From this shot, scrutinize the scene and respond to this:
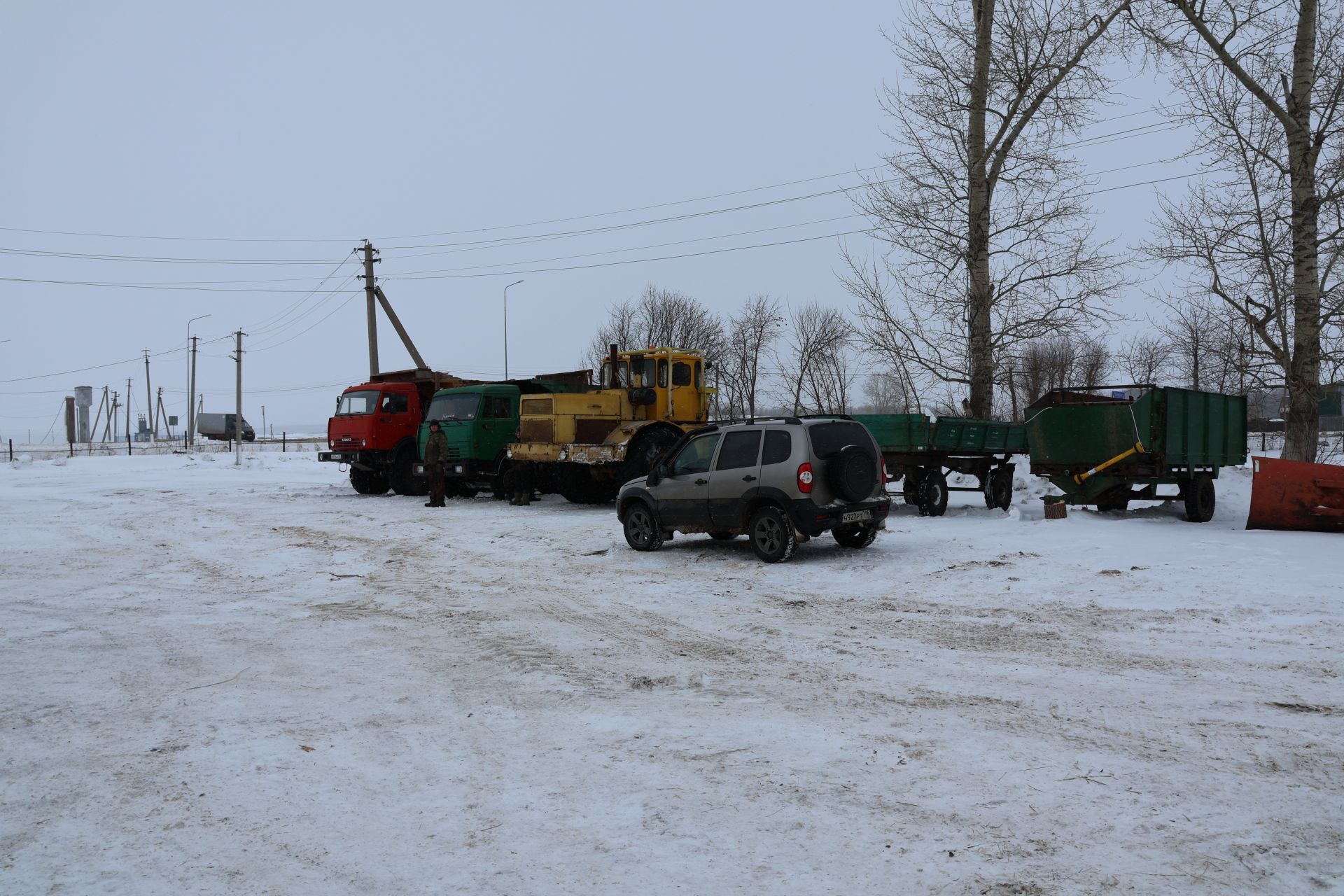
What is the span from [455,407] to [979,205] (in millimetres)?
12762

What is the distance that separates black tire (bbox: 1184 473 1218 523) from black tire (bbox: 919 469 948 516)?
12.3 ft

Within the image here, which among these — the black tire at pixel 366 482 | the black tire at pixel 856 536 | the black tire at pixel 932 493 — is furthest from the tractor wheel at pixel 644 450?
the black tire at pixel 366 482

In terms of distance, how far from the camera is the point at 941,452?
16.4 m

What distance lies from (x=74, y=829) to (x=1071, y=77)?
21465 millimetres

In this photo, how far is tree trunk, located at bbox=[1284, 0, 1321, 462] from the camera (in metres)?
17.1

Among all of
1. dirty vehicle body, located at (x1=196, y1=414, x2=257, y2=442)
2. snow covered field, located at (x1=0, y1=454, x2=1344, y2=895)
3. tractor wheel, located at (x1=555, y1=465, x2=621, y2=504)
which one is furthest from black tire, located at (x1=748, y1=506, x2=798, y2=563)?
dirty vehicle body, located at (x1=196, y1=414, x2=257, y2=442)

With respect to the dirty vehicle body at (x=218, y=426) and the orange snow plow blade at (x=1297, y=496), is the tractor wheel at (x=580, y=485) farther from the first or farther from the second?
the dirty vehicle body at (x=218, y=426)

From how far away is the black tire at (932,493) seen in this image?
16.5 meters

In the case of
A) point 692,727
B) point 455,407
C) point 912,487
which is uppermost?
point 455,407

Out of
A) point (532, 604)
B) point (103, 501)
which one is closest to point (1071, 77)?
point (532, 604)

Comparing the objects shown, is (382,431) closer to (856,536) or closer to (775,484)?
(856,536)

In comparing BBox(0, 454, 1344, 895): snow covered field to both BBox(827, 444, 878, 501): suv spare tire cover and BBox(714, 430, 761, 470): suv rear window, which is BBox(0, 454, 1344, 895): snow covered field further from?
BBox(714, 430, 761, 470): suv rear window

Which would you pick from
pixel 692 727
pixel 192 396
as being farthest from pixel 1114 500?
pixel 192 396

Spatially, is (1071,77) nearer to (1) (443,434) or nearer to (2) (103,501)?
(1) (443,434)
